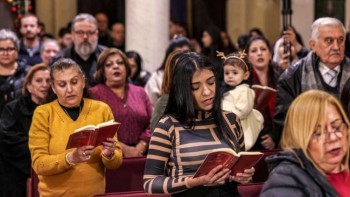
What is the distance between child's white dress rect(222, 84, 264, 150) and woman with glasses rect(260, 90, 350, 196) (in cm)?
250

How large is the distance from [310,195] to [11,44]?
15.2 feet

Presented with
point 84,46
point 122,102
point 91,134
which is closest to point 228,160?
point 91,134

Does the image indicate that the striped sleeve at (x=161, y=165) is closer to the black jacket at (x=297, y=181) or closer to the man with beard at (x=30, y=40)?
the black jacket at (x=297, y=181)

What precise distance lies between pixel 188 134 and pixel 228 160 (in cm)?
34

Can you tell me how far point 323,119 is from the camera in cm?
332

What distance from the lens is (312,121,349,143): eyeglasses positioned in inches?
131

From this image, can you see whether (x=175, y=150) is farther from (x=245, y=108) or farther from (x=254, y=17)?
(x=254, y=17)

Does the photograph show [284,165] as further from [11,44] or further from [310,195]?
[11,44]

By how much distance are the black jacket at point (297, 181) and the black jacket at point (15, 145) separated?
3331 millimetres

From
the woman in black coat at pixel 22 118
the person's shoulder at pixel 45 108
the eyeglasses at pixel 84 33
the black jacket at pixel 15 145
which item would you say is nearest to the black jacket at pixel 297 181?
the person's shoulder at pixel 45 108

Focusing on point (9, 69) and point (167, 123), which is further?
point (9, 69)

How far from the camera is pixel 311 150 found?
3.36 m

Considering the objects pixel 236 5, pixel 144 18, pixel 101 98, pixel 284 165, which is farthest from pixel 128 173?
pixel 236 5

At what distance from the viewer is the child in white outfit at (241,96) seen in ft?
19.4
